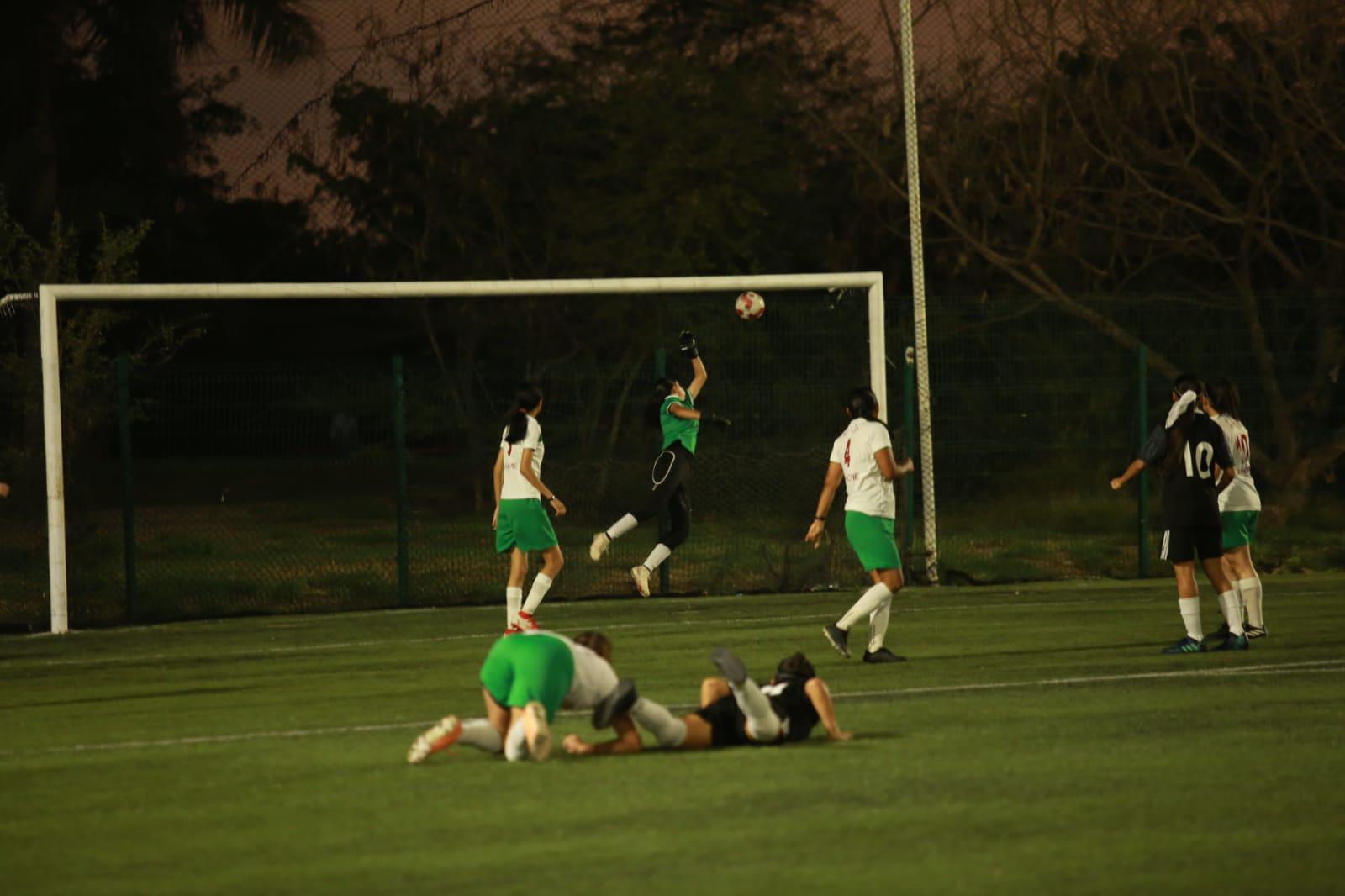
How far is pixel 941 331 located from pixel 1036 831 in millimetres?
17592

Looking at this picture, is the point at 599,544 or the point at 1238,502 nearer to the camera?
the point at 1238,502

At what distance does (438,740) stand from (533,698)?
20.3 inches

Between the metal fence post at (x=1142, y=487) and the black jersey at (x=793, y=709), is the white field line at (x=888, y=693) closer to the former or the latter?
the black jersey at (x=793, y=709)

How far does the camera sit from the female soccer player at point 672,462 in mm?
17656

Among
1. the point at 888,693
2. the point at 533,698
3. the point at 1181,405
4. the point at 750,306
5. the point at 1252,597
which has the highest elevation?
the point at 750,306

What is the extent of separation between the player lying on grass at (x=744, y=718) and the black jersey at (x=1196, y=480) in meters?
4.56

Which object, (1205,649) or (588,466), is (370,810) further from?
(588,466)

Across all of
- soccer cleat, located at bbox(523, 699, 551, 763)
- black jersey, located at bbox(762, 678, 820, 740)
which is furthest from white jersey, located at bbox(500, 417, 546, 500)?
soccer cleat, located at bbox(523, 699, 551, 763)

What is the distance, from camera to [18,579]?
69.1 ft

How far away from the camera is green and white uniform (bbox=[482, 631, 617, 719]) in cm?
884

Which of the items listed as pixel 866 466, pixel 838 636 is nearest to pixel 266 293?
pixel 866 466

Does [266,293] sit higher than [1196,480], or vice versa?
[266,293]

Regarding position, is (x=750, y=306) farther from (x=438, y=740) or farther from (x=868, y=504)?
(x=438, y=740)

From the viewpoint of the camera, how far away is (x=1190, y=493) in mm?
13320
